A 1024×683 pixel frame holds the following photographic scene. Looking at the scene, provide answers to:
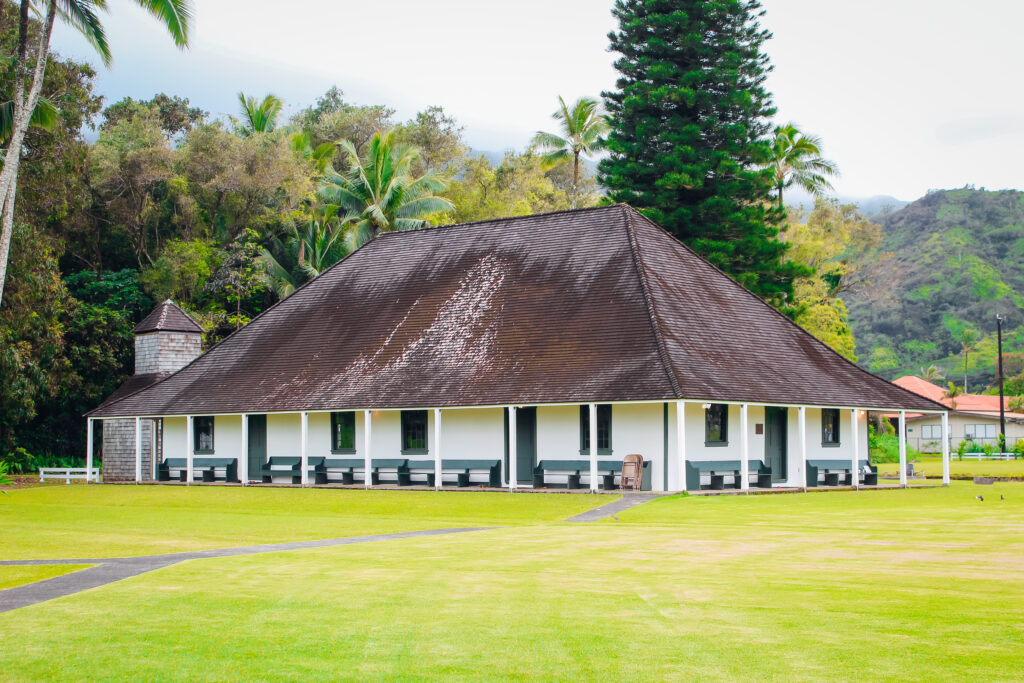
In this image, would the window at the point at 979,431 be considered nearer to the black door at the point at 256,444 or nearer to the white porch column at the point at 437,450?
the black door at the point at 256,444

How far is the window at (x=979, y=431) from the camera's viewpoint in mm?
79188

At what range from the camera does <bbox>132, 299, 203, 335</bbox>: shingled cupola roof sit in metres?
41.8

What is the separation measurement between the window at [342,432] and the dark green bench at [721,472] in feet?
35.4

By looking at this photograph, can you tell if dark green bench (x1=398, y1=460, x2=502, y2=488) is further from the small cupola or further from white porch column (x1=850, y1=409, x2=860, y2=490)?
the small cupola

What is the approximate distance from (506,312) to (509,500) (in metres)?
8.49

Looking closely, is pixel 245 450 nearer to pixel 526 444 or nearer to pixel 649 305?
pixel 526 444

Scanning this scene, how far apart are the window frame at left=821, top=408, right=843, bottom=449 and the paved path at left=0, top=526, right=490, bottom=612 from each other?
57.2 ft

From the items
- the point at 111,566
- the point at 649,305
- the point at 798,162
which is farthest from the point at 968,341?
the point at 111,566

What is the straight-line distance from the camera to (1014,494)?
25.9 metres

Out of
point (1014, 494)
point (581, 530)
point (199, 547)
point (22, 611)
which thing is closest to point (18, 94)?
point (199, 547)

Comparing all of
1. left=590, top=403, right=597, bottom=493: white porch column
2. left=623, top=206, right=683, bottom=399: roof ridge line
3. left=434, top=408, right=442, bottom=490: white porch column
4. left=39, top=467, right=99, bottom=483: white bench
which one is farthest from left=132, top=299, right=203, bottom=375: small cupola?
left=590, top=403, right=597, bottom=493: white porch column

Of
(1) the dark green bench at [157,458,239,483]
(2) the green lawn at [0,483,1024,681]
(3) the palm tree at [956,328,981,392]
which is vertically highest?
(3) the palm tree at [956,328,981,392]

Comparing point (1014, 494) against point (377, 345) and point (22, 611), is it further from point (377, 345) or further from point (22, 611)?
point (22, 611)

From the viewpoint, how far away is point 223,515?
2170 centimetres
